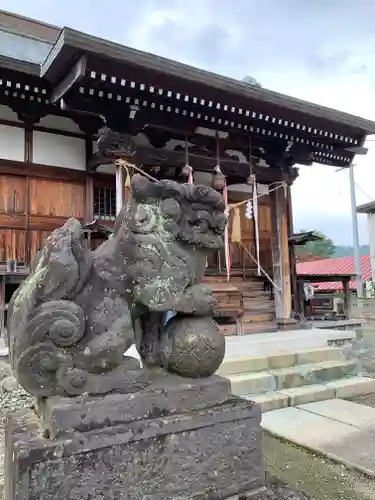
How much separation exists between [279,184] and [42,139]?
458 cm

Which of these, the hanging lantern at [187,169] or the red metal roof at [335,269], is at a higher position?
the hanging lantern at [187,169]

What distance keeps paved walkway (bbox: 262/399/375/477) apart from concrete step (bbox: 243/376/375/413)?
0.29 feet

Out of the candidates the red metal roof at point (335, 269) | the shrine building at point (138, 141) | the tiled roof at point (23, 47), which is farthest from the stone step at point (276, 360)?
the red metal roof at point (335, 269)

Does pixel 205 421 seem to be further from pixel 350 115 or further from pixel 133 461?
pixel 350 115

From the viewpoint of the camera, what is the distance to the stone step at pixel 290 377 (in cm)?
448

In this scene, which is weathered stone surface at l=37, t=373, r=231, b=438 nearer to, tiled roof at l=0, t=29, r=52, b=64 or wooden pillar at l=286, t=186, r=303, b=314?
tiled roof at l=0, t=29, r=52, b=64

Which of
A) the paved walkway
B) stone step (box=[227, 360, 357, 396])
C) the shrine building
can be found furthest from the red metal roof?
the paved walkway

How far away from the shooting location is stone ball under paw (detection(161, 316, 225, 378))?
2084 mm

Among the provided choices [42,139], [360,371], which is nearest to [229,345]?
[360,371]

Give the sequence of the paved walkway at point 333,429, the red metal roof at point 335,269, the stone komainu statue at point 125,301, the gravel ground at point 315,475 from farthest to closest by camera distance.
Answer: the red metal roof at point 335,269, the paved walkway at point 333,429, the gravel ground at point 315,475, the stone komainu statue at point 125,301

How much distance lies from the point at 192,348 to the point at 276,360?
3.34 meters

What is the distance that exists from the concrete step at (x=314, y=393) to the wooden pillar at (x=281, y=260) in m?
2.63

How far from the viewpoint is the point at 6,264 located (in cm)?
637

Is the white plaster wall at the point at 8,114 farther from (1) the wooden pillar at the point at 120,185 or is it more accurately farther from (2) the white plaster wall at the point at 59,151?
(1) the wooden pillar at the point at 120,185
